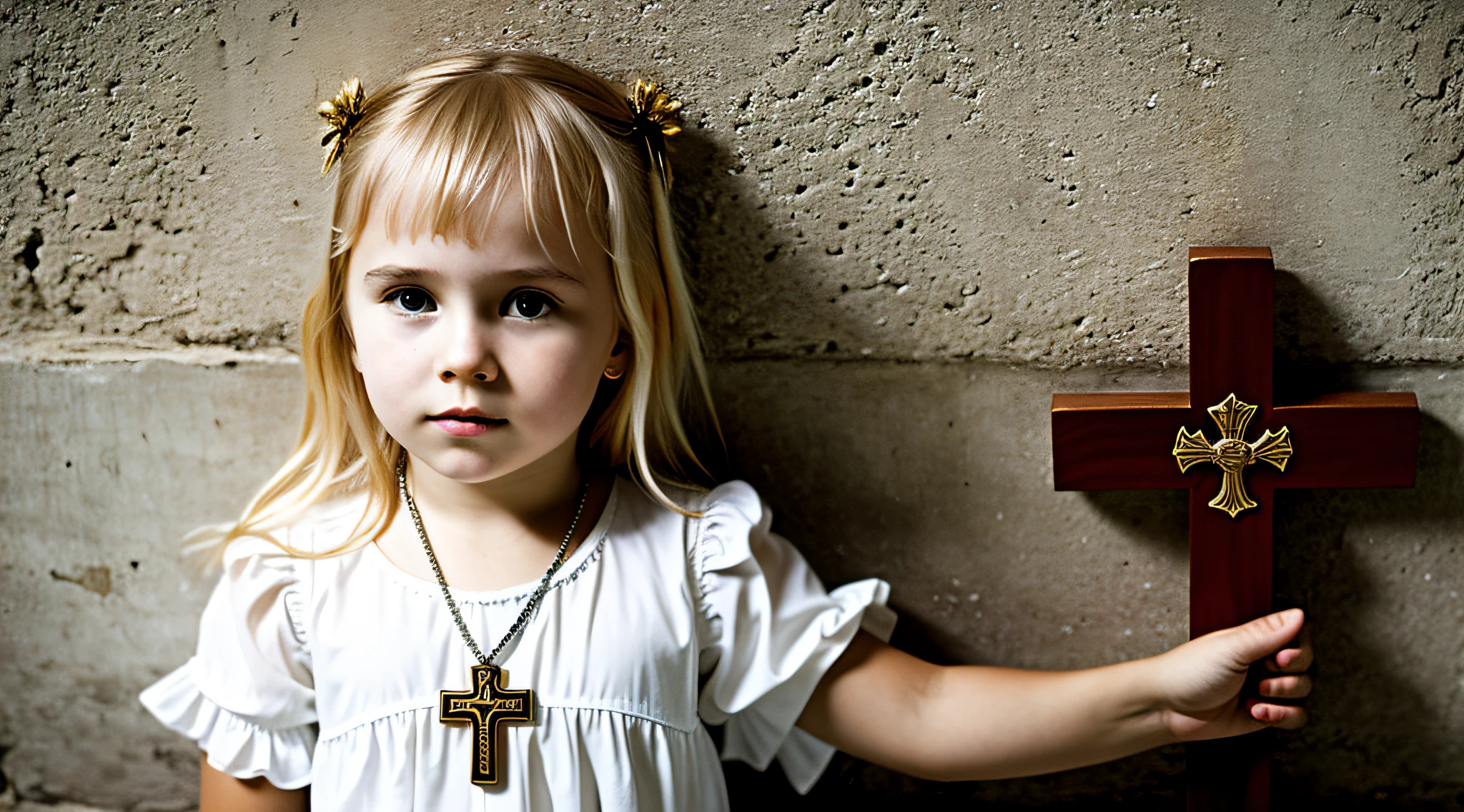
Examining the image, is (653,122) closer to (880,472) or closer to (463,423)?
(463,423)

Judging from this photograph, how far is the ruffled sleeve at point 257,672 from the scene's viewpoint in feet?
4.03

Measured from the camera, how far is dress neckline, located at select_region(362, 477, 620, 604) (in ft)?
3.95

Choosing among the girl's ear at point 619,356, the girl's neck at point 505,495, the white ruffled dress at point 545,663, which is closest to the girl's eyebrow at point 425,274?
the girl's ear at point 619,356

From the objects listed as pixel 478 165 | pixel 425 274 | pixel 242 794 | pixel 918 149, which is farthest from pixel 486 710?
pixel 918 149

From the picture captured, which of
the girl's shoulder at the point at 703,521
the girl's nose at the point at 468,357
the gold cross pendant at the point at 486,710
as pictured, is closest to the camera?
the girl's nose at the point at 468,357

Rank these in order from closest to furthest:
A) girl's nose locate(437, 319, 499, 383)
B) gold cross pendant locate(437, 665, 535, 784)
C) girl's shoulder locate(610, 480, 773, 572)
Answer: girl's nose locate(437, 319, 499, 383) < gold cross pendant locate(437, 665, 535, 784) < girl's shoulder locate(610, 480, 773, 572)

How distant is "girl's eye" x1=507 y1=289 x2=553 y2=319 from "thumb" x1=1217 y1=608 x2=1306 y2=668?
87cm

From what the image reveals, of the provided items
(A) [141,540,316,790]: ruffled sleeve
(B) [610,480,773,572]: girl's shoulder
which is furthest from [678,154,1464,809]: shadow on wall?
(A) [141,540,316,790]: ruffled sleeve

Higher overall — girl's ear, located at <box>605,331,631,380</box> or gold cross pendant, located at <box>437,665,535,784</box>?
girl's ear, located at <box>605,331,631,380</box>

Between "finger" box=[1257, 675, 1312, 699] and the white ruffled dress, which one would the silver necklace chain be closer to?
the white ruffled dress

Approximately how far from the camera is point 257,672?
122 centimetres

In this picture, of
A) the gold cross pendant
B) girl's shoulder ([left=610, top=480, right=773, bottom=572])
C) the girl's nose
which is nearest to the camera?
the girl's nose

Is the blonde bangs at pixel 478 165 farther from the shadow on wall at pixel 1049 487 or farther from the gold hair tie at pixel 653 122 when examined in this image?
the shadow on wall at pixel 1049 487

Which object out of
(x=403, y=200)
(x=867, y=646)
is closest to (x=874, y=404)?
(x=867, y=646)
